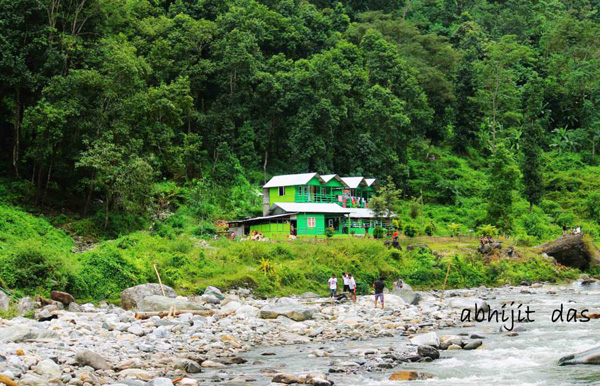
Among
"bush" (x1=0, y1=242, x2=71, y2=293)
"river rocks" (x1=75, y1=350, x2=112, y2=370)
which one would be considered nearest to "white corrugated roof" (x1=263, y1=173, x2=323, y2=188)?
"bush" (x1=0, y1=242, x2=71, y2=293)

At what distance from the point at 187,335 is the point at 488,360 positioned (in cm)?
865

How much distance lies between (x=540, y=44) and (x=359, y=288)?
222 feet

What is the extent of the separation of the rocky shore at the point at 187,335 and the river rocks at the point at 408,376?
0.09ft

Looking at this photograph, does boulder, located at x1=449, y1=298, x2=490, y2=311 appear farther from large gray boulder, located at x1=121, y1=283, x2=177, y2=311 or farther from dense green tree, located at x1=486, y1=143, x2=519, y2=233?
dense green tree, located at x1=486, y1=143, x2=519, y2=233

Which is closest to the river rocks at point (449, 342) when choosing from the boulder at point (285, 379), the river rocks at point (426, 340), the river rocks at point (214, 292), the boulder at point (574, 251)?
the river rocks at point (426, 340)

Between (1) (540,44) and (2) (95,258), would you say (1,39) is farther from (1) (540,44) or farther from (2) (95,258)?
(1) (540,44)

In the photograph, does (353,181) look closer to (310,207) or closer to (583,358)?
(310,207)

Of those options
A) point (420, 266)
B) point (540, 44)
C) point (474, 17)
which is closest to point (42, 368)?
point (420, 266)

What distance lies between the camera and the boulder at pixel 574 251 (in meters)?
43.1

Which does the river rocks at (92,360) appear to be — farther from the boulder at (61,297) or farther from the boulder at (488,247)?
the boulder at (488,247)

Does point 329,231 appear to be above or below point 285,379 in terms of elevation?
above

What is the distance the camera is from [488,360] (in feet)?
53.7

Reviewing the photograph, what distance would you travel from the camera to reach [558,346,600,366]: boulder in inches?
603

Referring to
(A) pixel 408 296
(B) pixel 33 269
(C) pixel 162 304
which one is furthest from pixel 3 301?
(A) pixel 408 296
